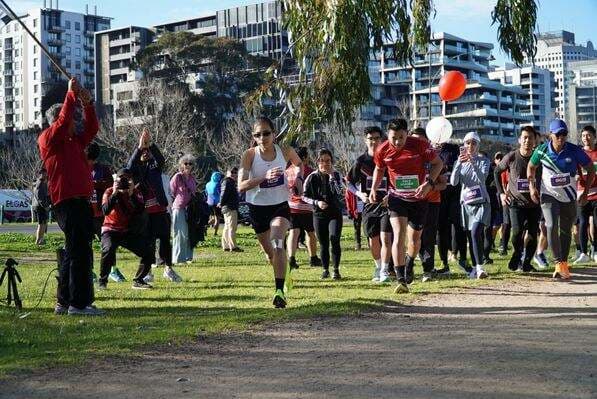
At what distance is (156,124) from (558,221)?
56.8 metres

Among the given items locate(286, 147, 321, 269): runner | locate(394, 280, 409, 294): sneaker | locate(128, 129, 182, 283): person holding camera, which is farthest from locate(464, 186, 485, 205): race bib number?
locate(128, 129, 182, 283): person holding camera

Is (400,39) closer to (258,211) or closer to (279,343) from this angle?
(258,211)

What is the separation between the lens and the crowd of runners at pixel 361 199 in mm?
9766

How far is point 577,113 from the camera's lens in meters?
200

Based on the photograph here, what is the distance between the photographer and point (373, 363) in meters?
6.70

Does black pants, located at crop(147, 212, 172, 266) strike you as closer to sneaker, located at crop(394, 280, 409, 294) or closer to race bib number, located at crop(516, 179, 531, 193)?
sneaker, located at crop(394, 280, 409, 294)

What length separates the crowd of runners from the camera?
9766 mm

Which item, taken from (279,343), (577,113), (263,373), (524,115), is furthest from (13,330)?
(577,113)

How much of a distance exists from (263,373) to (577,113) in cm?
20132

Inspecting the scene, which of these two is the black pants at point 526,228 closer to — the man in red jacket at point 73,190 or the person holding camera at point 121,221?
the person holding camera at point 121,221

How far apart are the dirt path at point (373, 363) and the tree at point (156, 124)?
58.5m

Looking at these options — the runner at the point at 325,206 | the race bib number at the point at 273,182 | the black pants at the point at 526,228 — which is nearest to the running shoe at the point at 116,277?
the runner at the point at 325,206

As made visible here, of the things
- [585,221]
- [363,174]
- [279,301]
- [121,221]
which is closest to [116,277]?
[121,221]

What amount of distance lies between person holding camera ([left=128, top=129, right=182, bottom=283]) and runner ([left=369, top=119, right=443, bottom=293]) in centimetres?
321
